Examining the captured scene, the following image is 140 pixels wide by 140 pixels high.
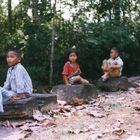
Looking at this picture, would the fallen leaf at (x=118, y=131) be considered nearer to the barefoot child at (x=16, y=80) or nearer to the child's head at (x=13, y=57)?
the barefoot child at (x=16, y=80)

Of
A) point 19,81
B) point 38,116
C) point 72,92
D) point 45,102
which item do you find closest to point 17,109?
point 38,116

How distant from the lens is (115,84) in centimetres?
1071

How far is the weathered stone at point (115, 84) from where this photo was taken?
10711 mm

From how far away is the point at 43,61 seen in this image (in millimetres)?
13344

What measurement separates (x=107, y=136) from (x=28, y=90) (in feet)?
7.18

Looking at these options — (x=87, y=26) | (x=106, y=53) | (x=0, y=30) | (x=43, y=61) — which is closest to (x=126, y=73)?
(x=106, y=53)

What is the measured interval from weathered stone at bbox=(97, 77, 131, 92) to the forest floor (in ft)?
8.35

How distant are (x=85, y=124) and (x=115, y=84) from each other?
15.2 feet

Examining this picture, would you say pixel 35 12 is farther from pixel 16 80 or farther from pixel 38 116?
pixel 38 116

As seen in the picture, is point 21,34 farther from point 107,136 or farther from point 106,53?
point 107,136

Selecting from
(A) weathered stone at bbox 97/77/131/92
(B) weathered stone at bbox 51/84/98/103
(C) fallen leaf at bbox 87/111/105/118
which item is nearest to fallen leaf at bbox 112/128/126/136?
(C) fallen leaf at bbox 87/111/105/118

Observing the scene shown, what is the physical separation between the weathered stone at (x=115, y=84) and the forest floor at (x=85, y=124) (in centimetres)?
255

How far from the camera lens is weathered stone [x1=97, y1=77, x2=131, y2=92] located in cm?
1071

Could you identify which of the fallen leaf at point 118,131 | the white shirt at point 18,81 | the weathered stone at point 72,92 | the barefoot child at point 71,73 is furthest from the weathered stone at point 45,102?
the fallen leaf at point 118,131
